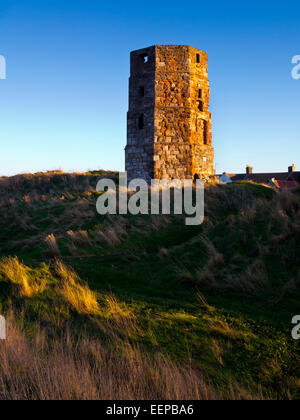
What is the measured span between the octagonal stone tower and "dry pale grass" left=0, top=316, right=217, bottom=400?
15.8 metres

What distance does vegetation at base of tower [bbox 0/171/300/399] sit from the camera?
3.06 meters

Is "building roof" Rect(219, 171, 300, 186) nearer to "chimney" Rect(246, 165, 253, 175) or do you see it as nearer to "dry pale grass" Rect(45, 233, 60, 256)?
"chimney" Rect(246, 165, 253, 175)

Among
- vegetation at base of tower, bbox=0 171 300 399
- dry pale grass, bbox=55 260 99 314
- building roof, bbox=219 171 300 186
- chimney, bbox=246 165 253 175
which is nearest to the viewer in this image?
vegetation at base of tower, bbox=0 171 300 399

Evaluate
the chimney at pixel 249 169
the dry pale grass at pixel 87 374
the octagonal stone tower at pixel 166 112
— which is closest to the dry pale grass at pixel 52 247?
the dry pale grass at pixel 87 374

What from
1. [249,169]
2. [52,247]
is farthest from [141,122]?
[249,169]

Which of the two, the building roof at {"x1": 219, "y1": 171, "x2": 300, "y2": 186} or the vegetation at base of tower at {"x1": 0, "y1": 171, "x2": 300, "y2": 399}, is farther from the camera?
the building roof at {"x1": 219, "y1": 171, "x2": 300, "y2": 186}

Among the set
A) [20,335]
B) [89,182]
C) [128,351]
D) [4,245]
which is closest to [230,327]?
[128,351]

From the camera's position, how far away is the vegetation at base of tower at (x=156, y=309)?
306cm

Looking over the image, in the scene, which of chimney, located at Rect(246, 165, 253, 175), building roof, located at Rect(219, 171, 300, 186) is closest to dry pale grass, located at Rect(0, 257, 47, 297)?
building roof, located at Rect(219, 171, 300, 186)

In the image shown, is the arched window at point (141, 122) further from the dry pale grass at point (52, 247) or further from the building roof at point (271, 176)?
the building roof at point (271, 176)

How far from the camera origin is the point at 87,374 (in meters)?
2.84

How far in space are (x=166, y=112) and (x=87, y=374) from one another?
693 inches
